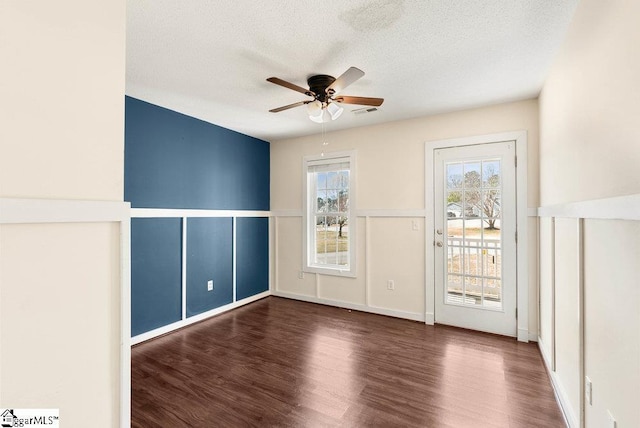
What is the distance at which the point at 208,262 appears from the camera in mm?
3805

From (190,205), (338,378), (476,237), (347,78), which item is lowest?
(338,378)

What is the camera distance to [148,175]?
10.3 ft

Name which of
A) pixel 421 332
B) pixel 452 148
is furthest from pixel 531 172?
pixel 421 332

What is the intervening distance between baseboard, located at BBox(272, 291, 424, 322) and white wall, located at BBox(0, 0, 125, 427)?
316cm

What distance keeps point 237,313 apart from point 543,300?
11.2 ft

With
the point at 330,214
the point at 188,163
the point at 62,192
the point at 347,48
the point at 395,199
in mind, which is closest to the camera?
the point at 62,192

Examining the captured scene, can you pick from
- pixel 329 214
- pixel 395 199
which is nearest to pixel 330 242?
pixel 329 214

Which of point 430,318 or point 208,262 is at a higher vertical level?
point 208,262

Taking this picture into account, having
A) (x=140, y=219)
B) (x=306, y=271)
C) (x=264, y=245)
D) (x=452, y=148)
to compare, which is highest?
(x=452, y=148)

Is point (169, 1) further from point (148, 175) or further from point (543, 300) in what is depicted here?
point (543, 300)

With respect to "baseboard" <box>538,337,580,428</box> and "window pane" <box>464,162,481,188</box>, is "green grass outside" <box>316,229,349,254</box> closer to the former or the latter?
"window pane" <box>464,162,481,188</box>

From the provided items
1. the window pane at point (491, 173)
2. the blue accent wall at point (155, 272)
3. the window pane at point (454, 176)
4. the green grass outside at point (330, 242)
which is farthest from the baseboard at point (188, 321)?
the window pane at point (491, 173)

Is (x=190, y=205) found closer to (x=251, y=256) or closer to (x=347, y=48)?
(x=251, y=256)

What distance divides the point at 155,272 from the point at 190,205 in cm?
86
